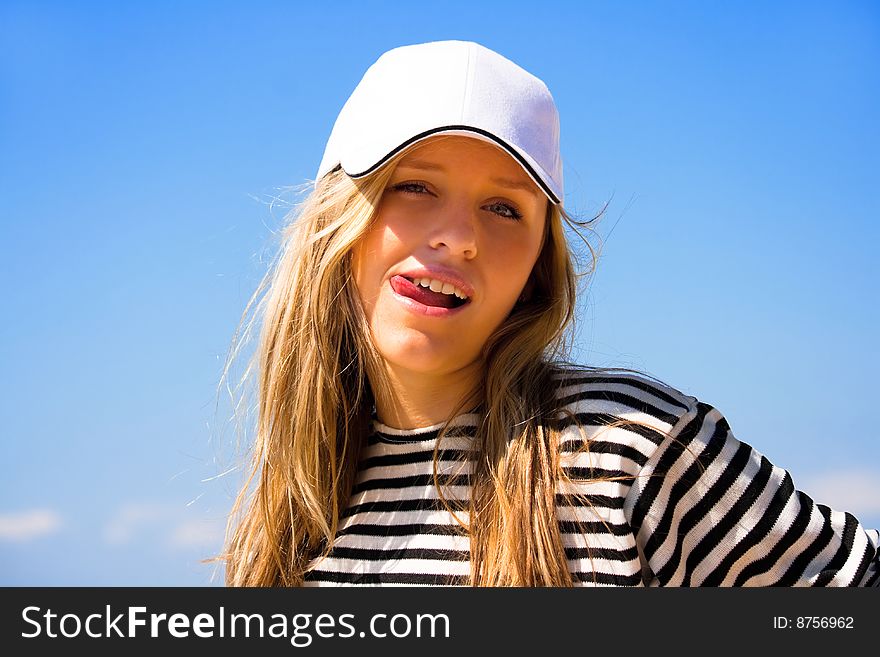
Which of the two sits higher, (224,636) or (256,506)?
(256,506)

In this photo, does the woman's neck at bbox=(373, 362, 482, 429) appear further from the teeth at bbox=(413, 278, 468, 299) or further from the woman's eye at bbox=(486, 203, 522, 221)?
the woman's eye at bbox=(486, 203, 522, 221)

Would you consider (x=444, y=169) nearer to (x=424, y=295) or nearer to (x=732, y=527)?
(x=424, y=295)

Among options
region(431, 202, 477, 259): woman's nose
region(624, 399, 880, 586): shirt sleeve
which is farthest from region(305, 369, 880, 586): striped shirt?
region(431, 202, 477, 259): woman's nose

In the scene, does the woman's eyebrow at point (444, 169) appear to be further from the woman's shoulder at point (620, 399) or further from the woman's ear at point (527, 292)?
the woman's shoulder at point (620, 399)

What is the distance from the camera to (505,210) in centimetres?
248

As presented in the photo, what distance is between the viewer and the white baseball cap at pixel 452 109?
238 centimetres

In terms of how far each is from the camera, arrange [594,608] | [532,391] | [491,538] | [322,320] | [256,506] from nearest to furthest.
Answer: [594,608] → [491,538] → [532,391] → [322,320] → [256,506]

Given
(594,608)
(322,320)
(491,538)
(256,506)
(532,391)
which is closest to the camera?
(594,608)

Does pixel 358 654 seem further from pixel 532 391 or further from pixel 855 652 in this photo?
pixel 855 652

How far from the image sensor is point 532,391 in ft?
8.25

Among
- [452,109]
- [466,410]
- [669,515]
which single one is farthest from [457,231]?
[669,515]

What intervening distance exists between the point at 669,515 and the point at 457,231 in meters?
0.85

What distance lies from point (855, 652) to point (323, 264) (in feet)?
5.34

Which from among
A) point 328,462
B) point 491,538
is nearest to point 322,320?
point 328,462
